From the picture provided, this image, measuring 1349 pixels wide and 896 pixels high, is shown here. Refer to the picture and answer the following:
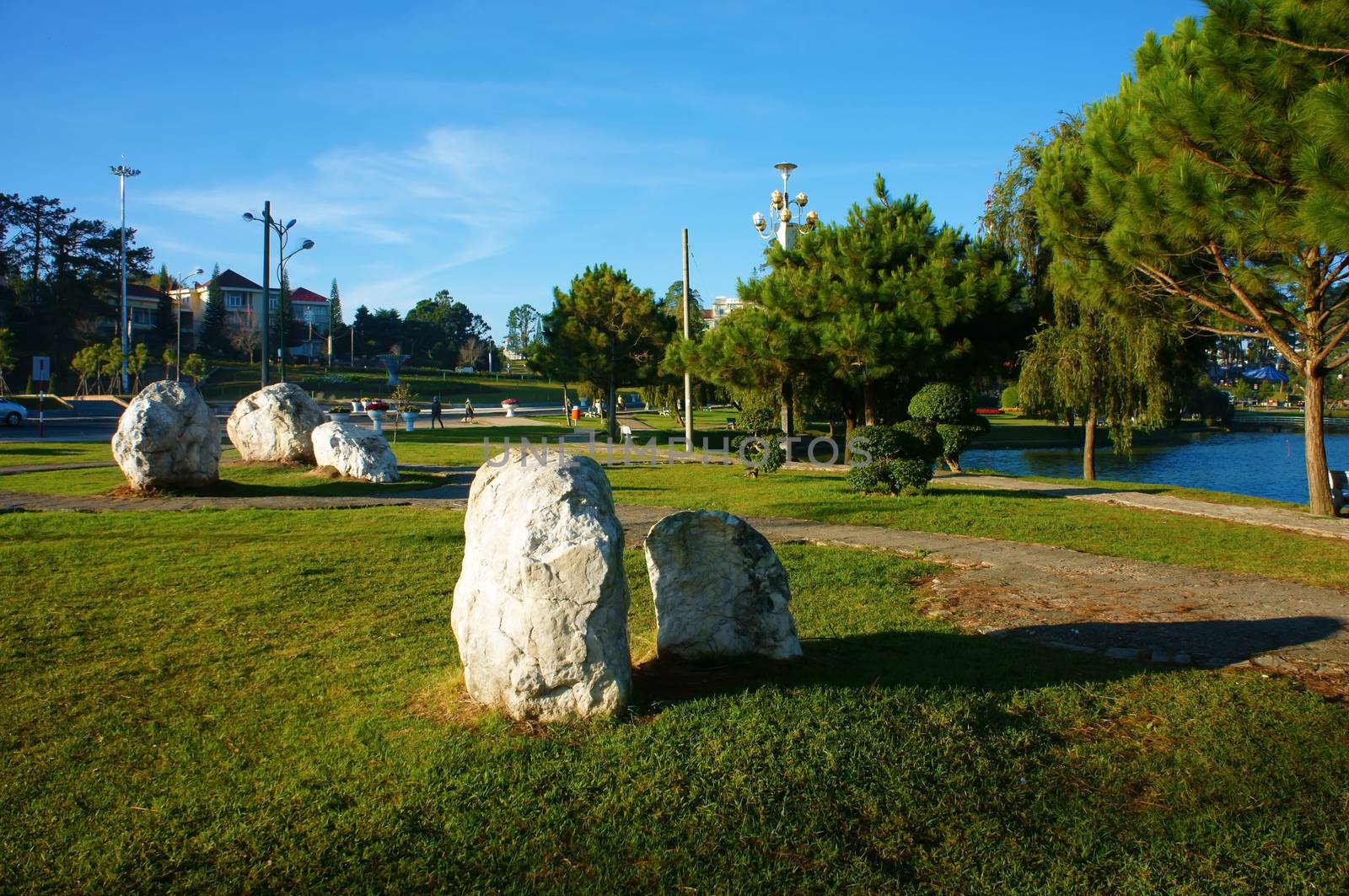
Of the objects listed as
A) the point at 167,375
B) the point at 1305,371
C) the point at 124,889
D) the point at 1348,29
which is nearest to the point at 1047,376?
the point at 1305,371

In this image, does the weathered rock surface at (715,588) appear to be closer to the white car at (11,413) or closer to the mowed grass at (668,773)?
Answer: the mowed grass at (668,773)

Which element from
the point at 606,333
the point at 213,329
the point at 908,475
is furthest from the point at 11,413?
the point at 213,329

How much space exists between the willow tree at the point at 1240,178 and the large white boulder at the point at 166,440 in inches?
489

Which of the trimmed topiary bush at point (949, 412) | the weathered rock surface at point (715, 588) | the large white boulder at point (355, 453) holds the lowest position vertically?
the weathered rock surface at point (715, 588)

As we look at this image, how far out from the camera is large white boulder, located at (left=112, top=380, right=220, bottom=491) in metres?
13.0

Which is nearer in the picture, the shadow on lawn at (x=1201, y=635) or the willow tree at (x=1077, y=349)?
the shadow on lawn at (x=1201, y=635)

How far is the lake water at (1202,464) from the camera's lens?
2345 centimetres

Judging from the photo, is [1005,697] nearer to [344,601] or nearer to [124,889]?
[124,889]

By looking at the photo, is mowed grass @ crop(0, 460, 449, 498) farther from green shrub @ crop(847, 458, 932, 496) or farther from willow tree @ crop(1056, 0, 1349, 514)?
willow tree @ crop(1056, 0, 1349, 514)

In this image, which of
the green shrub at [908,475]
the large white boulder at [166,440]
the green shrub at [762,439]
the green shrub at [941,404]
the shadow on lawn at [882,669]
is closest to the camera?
the shadow on lawn at [882,669]

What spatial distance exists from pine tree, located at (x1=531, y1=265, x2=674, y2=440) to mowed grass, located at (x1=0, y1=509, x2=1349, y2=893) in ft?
81.4

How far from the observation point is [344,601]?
22.3 ft

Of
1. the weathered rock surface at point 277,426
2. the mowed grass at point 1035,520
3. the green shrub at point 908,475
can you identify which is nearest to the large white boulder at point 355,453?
the weathered rock surface at point 277,426

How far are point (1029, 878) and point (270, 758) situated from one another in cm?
290
